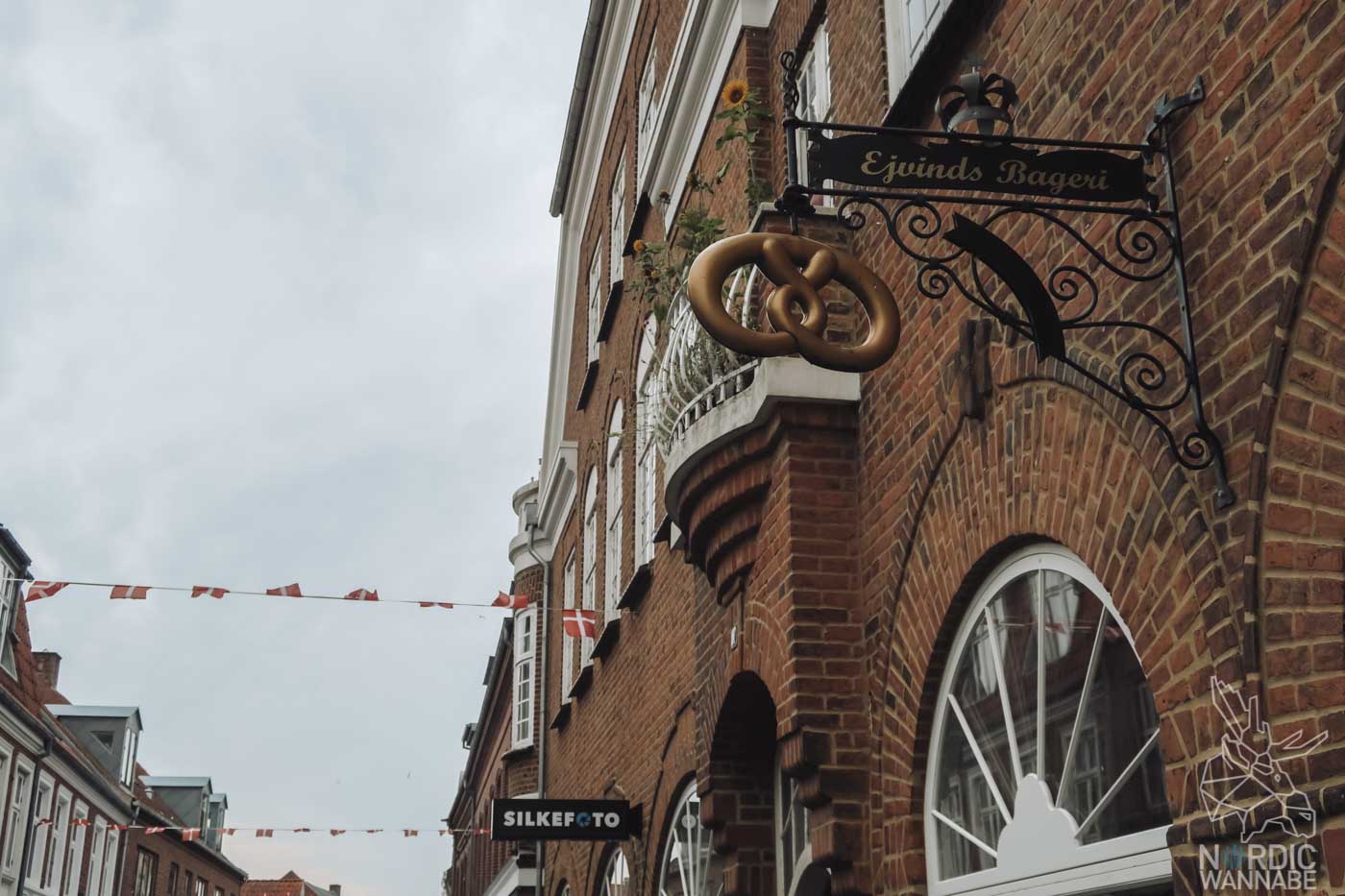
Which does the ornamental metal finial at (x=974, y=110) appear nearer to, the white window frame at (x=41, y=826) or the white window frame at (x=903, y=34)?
the white window frame at (x=903, y=34)

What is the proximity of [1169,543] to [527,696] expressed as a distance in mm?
20323

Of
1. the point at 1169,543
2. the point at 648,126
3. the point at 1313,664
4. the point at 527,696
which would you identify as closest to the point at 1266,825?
the point at 1313,664

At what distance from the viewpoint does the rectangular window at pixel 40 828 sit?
30.5m

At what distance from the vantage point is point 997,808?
5031 millimetres

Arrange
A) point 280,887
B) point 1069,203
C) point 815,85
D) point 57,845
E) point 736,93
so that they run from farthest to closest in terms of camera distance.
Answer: point 280,887, point 57,845, point 815,85, point 736,93, point 1069,203

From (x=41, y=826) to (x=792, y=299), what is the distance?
31.8m

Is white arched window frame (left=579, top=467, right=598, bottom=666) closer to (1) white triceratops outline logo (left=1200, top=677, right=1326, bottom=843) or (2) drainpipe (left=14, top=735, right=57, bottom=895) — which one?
(1) white triceratops outline logo (left=1200, top=677, right=1326, bottom=843)

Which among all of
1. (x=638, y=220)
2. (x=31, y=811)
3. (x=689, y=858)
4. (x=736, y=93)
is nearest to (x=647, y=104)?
(x=638, y=220)

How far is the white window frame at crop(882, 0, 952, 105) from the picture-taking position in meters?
6.34

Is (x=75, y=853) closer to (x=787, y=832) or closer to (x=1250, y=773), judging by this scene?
(x=787, y=832)

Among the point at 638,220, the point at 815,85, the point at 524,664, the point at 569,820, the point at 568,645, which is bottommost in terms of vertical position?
the point at 569,820

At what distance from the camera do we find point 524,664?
77.5 feet

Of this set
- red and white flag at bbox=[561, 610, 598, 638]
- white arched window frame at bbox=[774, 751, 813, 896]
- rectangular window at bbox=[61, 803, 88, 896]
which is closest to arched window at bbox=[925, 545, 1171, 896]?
white arched window frame at bbox=[774, 751, 813, 896]

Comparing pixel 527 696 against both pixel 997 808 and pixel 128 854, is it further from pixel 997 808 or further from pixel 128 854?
pixel 128 854
